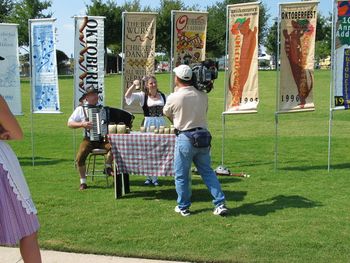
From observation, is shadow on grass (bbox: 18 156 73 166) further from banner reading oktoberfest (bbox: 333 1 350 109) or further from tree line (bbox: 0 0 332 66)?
tree line (bbox: 0 0 332 66)

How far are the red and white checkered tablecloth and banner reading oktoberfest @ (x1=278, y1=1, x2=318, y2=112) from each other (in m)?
2.95

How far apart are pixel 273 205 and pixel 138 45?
4.61 meters

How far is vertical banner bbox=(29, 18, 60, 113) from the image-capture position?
9.59m

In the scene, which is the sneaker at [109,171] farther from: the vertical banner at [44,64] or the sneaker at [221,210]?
the sneaker at [221,210]

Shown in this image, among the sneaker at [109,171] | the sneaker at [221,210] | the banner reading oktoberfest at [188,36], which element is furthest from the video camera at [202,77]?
the banner reading oktoberfest at [188,36]

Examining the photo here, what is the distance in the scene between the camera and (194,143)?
19.7ft

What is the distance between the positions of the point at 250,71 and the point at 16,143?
269 inches

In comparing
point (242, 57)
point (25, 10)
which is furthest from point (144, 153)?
point (25, 10)

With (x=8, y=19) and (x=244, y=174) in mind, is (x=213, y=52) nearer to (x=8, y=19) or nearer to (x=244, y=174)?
(x=8, y=19)

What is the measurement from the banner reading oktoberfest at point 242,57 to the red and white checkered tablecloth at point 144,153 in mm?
2642

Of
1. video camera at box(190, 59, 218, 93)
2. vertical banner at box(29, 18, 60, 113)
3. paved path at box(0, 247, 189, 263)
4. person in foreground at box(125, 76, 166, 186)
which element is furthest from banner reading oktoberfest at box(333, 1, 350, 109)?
paved path at box(0, 247, 189, 263)

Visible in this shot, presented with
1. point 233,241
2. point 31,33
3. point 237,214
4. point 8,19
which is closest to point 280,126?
point 31,33

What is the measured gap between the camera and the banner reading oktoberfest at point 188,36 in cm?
937

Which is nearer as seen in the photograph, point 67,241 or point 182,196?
point 67,241
